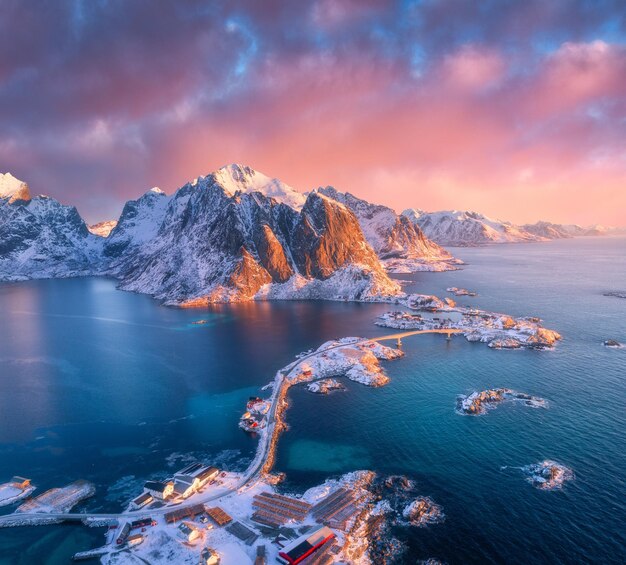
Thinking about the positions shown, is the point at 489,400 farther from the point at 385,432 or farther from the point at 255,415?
the point at 255,415

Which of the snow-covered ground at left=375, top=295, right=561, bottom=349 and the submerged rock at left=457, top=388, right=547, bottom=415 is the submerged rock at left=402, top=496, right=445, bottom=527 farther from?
the snow-covered ground at left=375, top=295, right=561, bottom=349

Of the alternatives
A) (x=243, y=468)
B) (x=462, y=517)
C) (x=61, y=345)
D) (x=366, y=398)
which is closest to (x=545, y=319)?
(x=366, y=398)

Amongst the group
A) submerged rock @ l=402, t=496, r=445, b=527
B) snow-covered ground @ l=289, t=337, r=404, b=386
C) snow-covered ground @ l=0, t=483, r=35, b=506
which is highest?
snow-covered ground @ l=289, t=337, r=404, b=386

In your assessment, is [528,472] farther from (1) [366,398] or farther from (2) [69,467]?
(2) [69,467]

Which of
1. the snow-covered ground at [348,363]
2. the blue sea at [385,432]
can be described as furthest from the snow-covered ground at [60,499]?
the snow-covered ground at [348,363]

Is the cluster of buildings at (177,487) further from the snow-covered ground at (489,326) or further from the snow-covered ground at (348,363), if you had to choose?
the snow-covered ground at (489,326)

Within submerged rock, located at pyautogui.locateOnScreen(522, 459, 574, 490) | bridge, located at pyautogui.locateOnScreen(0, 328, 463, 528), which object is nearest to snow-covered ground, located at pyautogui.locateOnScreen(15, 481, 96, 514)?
bridge, located at pyautogui.locateOnScreen(0, 328, 463, 528)
